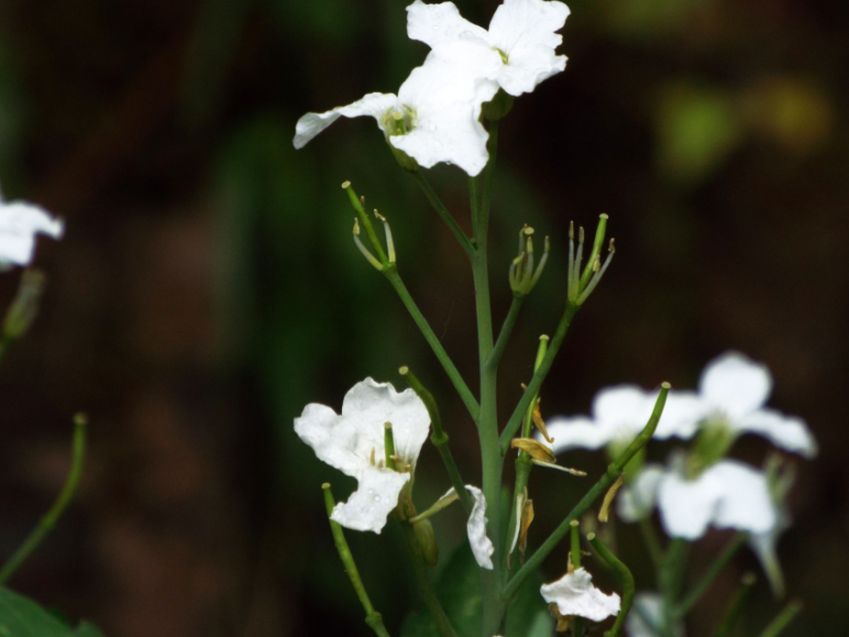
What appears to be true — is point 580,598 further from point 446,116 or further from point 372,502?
point 446,116

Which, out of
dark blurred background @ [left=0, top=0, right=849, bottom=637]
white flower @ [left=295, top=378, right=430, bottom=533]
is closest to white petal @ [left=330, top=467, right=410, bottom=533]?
white flower @ [left=295, top=378, right=430, bottom=533]

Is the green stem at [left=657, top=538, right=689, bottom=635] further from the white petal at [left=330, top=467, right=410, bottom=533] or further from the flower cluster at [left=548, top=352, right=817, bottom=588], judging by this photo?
the white petal at [left=330, top=467, right=410, bottom=533]

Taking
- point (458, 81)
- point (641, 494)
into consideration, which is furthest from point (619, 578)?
point (641, 494)

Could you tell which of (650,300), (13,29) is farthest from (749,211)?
(13,29)

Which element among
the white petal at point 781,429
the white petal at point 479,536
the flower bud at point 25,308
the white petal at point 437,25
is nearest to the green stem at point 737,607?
the white petal at point 781,429

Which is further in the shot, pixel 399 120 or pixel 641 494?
pixel 641 494

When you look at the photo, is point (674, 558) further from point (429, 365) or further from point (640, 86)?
point (640, 86)
